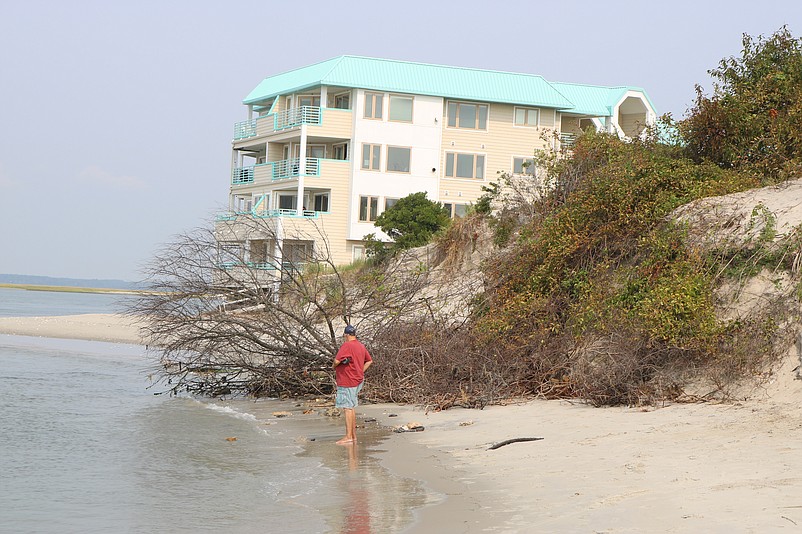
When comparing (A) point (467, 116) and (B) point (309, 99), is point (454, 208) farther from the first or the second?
(B) point (309, 99)

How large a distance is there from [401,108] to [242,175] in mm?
9244

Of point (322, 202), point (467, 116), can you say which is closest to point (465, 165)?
point (467, 116)

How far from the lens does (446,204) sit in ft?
151

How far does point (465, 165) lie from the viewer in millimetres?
46625

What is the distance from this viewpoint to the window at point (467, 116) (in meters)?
46.4

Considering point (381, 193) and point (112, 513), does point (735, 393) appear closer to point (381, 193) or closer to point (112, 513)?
point (112, 513)

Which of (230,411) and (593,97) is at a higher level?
(593,97)

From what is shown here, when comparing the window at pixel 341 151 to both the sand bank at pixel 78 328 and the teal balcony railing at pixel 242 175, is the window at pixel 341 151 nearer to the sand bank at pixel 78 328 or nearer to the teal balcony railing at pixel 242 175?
the teal balcony railing at pixel 242 175

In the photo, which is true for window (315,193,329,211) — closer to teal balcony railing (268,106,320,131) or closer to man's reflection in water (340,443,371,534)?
teal balcony railing (268,106,320,131)

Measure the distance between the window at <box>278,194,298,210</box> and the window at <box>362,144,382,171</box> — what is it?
3.81 meters

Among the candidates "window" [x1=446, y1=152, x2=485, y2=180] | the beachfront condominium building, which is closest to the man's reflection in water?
the beachfront condominium building

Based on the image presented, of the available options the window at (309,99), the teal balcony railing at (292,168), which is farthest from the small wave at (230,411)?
the window at (309,99)

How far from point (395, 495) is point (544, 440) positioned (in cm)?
283

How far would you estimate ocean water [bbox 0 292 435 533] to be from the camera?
992 cm
